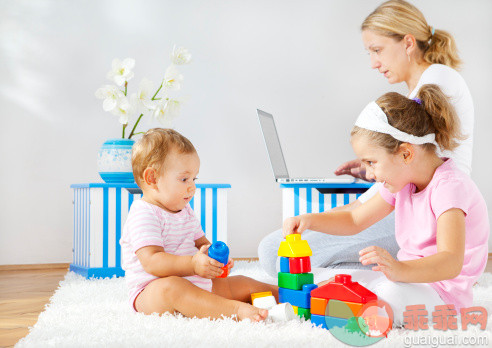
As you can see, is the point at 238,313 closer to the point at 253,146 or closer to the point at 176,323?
the point at 176,323

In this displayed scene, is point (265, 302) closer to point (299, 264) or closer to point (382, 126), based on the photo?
point (299, 264)

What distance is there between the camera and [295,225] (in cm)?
111

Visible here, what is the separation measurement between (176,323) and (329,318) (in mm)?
287

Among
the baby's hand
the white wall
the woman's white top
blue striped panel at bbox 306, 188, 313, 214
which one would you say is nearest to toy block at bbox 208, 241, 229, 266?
the baby's hand

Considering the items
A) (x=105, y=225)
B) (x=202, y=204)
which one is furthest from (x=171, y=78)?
(x=105, y=225)

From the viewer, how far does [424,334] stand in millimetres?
910

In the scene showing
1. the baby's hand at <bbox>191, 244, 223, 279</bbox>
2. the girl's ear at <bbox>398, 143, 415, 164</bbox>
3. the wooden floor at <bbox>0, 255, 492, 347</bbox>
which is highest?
the girl's ear at <bbox>398, 143, 415, 164</bbox>

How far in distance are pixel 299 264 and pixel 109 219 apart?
111 cm

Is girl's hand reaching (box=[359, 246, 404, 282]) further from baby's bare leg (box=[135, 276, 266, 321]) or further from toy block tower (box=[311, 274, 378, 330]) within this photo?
baby's bare leg (box=[135, 276, 266, 321])

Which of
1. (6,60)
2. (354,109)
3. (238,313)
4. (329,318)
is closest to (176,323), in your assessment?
(238,313)

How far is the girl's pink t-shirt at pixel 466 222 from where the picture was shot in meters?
1.00

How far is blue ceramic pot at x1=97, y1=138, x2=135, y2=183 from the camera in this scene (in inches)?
77.9

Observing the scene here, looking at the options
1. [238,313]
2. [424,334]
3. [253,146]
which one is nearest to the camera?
[424,334]

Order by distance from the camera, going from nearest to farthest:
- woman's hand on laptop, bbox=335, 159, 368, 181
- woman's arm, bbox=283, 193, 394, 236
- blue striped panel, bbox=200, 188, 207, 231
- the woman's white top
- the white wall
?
1. woman's arm, bbox=283, 193, 394, 236
2. the woman's white top
3. woman's hand on laptop, bbox=335, 159, 368, 181
4. blue striped panel, bbox=200, 188, 207, 231
5. the white wall
